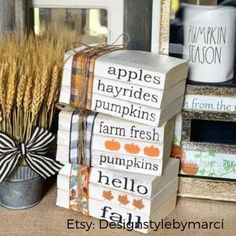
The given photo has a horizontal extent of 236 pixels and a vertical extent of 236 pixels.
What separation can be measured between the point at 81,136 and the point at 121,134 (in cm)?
7

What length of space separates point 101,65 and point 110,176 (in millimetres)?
174

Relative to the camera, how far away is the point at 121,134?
2.38 ft

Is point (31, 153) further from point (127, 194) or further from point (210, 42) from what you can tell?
point (210, 42)

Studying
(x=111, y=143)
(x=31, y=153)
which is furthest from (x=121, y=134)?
(x=31, y=153)

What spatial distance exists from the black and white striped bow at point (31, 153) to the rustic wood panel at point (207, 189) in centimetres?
23

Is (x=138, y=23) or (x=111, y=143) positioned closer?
(x=111, y=143)

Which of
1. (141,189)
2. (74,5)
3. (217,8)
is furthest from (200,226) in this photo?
(74,5)

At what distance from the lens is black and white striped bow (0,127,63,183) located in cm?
75

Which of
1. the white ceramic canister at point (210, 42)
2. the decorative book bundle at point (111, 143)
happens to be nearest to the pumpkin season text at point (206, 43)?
the white ceramic canister at point (210, 42)

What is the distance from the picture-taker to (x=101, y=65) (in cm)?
72

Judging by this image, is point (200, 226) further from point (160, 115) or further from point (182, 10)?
point (182, 10)

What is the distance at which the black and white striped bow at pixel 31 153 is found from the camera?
75 cm

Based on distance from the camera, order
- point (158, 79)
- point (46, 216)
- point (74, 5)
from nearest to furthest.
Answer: point (158, 79)
point (46, 216)
point (74, 5)

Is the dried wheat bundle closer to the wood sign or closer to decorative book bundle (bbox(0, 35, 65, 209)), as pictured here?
decorative book bundle (bbox(0, 35, 65, 209))
